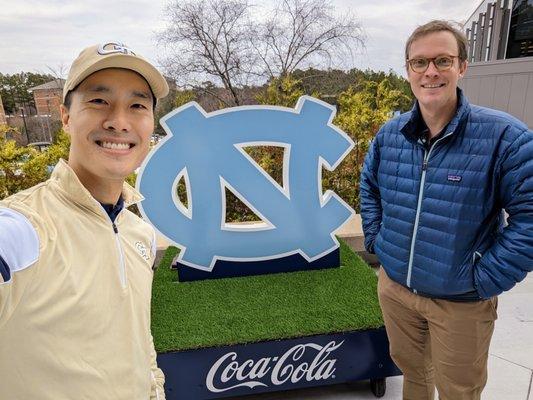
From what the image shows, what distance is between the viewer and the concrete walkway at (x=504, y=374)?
2.48 meters

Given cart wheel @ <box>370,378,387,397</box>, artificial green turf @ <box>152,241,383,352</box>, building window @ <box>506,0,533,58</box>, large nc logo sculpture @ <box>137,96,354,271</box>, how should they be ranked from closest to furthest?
artificial green turf @ <box>152,241,383,352</box>
cart wheel @ <box>370,378,387,397</box>
large nc logo sculpture @ <box>137,96,354,271</box>
building window @ <box>506,0,533,58</box>

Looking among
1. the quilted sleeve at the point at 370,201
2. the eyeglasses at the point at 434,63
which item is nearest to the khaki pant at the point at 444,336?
the quilted sleeve at the point at 370,201

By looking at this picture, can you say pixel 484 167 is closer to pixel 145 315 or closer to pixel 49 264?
pixel 145 315

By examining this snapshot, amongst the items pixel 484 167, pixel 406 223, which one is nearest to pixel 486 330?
pixel 406 223

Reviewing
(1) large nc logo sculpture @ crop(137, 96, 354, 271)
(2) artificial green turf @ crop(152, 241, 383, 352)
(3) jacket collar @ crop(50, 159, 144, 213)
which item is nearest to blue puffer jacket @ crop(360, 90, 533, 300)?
(2) artificial green turf @ crop(152, 241, 383, 352)

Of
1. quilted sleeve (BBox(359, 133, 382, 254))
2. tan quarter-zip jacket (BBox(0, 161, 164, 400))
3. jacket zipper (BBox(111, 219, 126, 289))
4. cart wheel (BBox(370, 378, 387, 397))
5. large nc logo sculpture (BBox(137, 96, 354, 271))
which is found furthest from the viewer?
large nc logo sculpture (BBox(137, 96, 354, 271))

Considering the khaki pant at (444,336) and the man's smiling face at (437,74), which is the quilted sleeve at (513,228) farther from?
the man's smiling face at (437,74)

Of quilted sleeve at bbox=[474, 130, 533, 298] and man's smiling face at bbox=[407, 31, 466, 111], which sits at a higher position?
man's smiling face at bbox=[407, 31, 466, 111]

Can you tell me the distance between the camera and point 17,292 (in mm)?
745

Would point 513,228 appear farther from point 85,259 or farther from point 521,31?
point 521,31

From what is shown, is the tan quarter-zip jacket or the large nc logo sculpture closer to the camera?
the tan quarter-zip jacket

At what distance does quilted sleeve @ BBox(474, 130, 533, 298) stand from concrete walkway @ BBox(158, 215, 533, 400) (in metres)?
1.39

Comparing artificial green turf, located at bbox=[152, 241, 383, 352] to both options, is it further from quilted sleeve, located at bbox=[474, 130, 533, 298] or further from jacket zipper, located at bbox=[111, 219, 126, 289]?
jacket zipper, located at bbox=[111, 219, 126, 289]

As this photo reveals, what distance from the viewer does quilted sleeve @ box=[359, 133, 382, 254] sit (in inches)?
83.0
